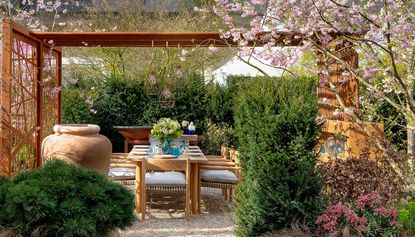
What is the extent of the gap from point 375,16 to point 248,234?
9.07ft

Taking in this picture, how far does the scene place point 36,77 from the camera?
6793 mm

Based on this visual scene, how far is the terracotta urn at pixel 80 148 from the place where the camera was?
5535 mm

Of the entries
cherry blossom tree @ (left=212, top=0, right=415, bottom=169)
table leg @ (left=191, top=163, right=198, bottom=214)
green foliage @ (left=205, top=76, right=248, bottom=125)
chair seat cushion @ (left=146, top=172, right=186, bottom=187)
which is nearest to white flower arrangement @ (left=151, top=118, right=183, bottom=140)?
table leg @ (left=191, top=163, right=198, bottom=214)

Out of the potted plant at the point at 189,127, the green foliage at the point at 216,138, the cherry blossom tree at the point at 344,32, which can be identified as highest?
the cherry blossom tree at the point at 344,32

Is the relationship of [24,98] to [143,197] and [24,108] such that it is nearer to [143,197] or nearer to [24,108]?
A: [24,108]

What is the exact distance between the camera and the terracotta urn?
554 cm

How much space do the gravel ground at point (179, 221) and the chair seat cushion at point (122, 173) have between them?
525mm

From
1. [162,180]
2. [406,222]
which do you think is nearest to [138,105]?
[162,180]

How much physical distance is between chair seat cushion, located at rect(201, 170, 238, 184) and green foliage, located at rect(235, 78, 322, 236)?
6.19ft

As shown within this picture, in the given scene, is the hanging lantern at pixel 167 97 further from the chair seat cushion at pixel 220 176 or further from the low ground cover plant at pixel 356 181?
the low ground cover plant at pixel 356 181

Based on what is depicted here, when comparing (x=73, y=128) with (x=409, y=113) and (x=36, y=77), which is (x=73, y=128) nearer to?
(x=36, y=77)

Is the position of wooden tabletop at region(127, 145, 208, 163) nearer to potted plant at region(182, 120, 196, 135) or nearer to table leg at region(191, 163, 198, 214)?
table leg at region(191, 163, 198, 214)

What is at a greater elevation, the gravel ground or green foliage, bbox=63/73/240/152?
green foliage, bbox=63/73/240/152

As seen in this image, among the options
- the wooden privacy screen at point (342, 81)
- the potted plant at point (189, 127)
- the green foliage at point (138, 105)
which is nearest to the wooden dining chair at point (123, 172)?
the potted plant at point (189, 127)
